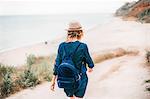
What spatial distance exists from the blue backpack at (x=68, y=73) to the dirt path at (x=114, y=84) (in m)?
2.24

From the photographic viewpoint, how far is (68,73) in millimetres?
6934

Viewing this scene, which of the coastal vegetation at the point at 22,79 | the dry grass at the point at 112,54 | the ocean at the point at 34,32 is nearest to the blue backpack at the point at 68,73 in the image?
the coastal vegetation at the point at 22,79

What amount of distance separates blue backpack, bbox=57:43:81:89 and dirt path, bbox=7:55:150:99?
224 centimetres

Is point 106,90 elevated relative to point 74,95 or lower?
lower

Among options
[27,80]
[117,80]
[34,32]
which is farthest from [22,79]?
[34,32]

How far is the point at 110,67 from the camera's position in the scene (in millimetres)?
11148

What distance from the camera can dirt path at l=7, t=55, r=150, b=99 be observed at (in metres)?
9.25

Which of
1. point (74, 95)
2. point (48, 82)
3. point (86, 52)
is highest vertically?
point (86, 52)

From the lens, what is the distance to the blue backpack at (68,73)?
6891 millimetres

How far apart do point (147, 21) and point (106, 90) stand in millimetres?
5330

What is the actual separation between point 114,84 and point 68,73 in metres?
3.08

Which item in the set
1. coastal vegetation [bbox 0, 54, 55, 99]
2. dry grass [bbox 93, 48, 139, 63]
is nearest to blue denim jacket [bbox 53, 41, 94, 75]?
coastal vegetation [bbox 0, 54, 55, 99]

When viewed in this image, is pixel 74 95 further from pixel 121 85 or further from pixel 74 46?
pixel 121 85

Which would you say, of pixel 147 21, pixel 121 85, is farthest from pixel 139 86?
pixel 147 21
